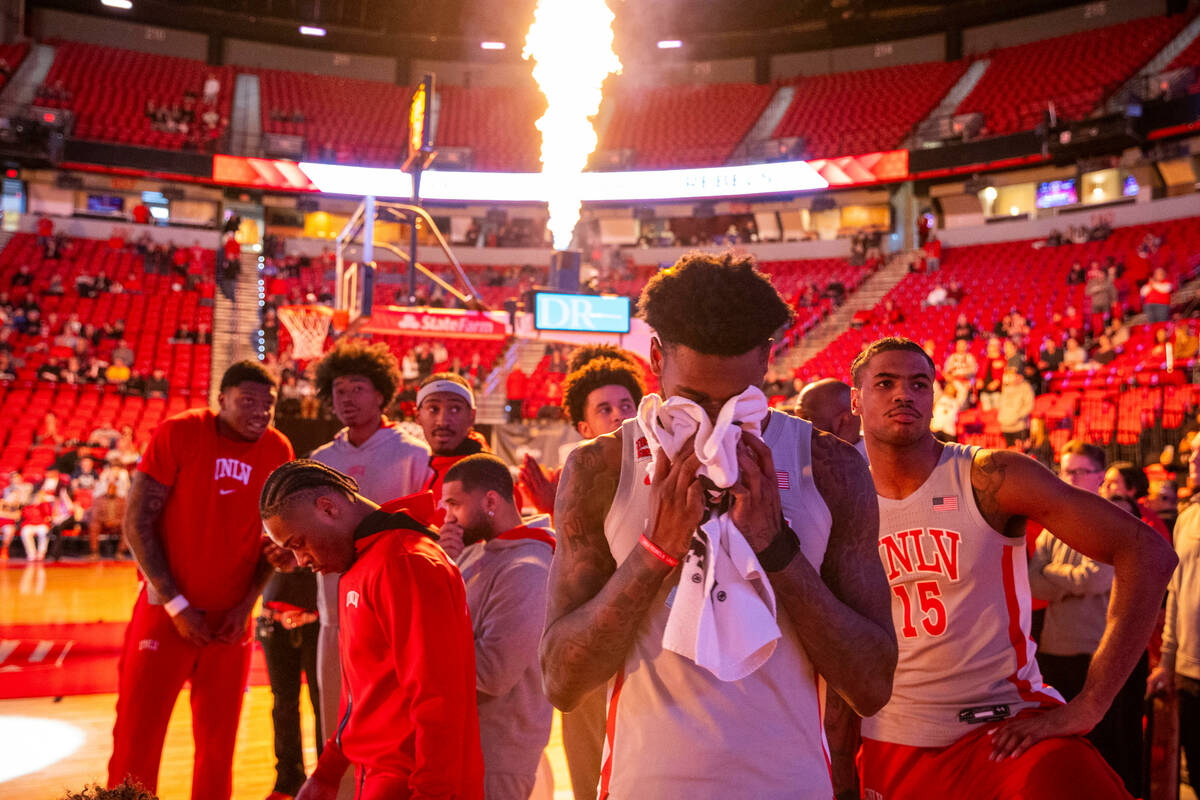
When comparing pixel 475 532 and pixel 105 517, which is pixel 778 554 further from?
pixel 105 517

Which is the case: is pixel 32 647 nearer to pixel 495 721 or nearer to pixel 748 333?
pixel 495 721

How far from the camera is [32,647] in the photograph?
7.97 metres

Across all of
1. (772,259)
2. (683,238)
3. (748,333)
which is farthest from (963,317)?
(748,333)

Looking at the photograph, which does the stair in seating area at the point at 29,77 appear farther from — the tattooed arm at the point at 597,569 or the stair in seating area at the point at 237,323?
the tattooed arm at the point at 597,569

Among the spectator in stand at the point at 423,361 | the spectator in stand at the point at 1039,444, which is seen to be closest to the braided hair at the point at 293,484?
the spectator in stand at the point at 1039,444

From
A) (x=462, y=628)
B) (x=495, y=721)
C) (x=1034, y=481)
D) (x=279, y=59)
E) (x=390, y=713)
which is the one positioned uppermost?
(x=279, y=59)

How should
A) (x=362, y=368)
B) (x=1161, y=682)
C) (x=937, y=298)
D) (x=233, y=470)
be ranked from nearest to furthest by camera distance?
(x=233, y=470) → (x=1161, y=682) → (x=362, y=368) → (x=937, y=298)

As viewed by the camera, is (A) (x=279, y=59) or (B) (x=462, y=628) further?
(A) (x=279, y=59)

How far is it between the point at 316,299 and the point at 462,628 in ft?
81.2

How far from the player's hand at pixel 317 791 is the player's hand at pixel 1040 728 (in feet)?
5.46

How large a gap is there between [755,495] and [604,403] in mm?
2590

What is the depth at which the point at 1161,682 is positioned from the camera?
163 inches

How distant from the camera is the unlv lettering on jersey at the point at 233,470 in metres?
3.97

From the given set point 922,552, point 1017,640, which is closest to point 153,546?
point 922,552
